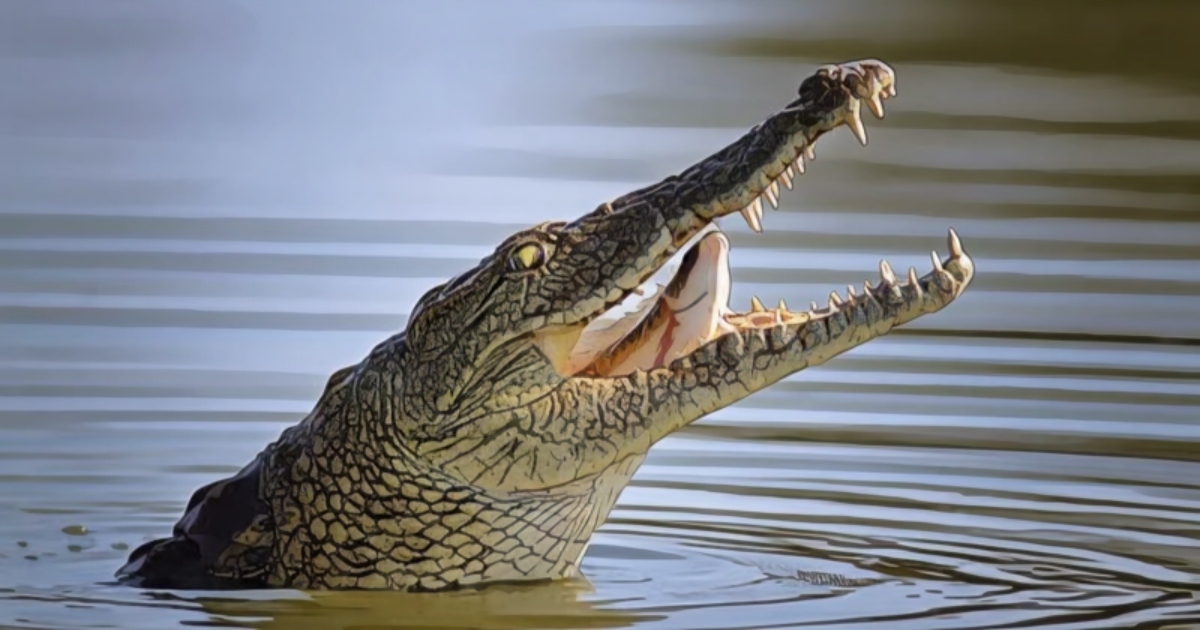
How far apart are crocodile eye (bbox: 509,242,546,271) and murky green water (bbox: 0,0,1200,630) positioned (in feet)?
2.80

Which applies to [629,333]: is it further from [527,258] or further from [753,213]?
[753,213]

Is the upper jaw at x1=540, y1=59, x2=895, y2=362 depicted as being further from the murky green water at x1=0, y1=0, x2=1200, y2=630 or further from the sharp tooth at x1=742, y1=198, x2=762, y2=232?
the murky green water at x1=0, y1=0, x2=1200, y2=630

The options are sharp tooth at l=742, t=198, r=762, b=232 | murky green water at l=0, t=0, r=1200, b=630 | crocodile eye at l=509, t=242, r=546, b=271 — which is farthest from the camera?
murky green water at l=0, t=0, r=1200, b=630

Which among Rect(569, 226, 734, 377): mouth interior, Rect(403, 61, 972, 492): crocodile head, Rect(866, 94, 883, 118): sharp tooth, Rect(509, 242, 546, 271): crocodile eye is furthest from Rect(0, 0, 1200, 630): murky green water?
Rect(866, 94, 883, 118): sharp tooth

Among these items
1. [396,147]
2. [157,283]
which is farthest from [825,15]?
[157,283]

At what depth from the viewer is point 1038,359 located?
11.6 metres

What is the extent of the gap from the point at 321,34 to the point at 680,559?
13848 millimetres

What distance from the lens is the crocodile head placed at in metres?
6.68

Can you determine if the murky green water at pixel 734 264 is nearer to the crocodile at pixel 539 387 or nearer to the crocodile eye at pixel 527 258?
the crocodile at pixel 539 387

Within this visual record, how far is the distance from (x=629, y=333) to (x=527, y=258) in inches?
14.6

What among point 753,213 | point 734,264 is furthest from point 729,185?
point 734,264

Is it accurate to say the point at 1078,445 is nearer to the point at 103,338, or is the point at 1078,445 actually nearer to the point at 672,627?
the point at 672,627

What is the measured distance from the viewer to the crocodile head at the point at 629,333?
21.9ft

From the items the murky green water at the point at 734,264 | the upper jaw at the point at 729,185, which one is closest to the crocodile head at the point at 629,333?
the upper jaw at the point at 729,185
